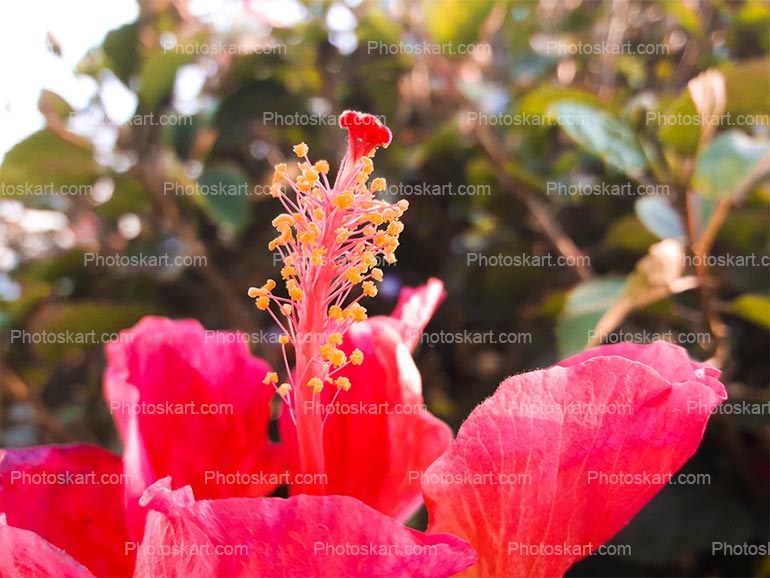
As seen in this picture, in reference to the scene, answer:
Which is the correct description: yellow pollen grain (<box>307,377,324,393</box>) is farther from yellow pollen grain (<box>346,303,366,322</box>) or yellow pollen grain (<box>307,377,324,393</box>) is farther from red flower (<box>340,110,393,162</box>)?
red flower (<box>340,110,393,162</box>)

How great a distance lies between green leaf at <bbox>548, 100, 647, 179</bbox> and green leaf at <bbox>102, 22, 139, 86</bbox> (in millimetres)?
620

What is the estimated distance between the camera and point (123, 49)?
3.32 ft

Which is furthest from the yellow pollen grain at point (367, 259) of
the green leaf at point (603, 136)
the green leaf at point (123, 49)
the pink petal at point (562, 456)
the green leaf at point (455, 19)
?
the green leaf at point (123, 49)

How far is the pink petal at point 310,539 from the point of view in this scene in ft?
1.13

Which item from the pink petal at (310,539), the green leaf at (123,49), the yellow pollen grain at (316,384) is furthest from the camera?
the green leaf at (123,49)

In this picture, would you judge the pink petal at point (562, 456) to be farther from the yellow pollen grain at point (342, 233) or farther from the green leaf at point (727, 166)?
the green leaf at point (727, 166)

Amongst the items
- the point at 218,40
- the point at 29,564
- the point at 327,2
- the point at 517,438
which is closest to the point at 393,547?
the point at 517,438

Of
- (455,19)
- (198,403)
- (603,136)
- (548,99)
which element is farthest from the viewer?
(455,19)

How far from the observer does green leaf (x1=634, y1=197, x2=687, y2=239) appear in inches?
28.4

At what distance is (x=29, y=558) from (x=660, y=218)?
632 millimetres

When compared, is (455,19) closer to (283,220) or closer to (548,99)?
(548,99)

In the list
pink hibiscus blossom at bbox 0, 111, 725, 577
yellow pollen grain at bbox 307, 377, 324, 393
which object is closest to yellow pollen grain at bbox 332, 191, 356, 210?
pink hibiscus blossom at bbox 0, 111, 725, 577

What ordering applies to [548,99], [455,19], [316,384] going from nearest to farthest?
[316,384] < [548,99] < [455,19]

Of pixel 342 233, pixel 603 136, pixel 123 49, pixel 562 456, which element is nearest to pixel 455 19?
pixel 603 136
